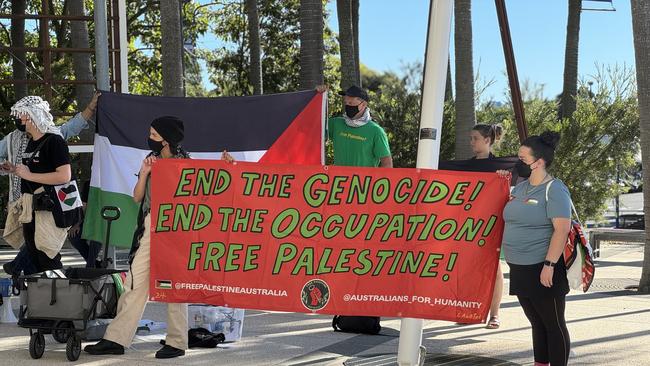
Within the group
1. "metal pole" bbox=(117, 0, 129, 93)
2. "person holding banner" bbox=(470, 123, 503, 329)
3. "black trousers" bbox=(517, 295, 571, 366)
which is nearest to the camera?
"black trousers" bbox=(517, 295, 571, 366)

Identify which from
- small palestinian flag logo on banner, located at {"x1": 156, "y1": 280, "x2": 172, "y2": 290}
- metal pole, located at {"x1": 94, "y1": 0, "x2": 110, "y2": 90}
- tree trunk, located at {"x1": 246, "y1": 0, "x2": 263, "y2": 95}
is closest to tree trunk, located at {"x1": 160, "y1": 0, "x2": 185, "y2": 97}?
metal pole, located at {"x1": 94, "y1": 0, "x2": 110, "y2": 90}

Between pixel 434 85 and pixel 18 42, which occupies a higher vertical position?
pixel 18 42

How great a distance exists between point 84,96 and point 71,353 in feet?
42.2

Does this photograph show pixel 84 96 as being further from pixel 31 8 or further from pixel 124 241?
pixel 31 8

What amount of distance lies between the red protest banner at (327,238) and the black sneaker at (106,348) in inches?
21.0

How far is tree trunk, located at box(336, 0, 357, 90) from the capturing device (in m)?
22.2

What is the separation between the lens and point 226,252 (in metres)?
7.49

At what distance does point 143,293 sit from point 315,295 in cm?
135

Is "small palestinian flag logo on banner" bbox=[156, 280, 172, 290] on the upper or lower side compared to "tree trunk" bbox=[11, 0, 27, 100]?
lower

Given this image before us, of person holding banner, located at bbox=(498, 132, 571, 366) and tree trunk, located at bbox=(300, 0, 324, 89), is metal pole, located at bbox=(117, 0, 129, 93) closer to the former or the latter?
tree trunk, located at bbox=(300, 0, 324, 89)

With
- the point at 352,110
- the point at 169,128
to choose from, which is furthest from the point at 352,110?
the point at 169,128

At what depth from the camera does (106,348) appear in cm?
771

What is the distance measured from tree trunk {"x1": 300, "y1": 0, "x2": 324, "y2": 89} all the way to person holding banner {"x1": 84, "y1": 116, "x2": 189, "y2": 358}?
7941 millimetres

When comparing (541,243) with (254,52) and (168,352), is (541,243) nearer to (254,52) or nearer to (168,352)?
(168,352)
